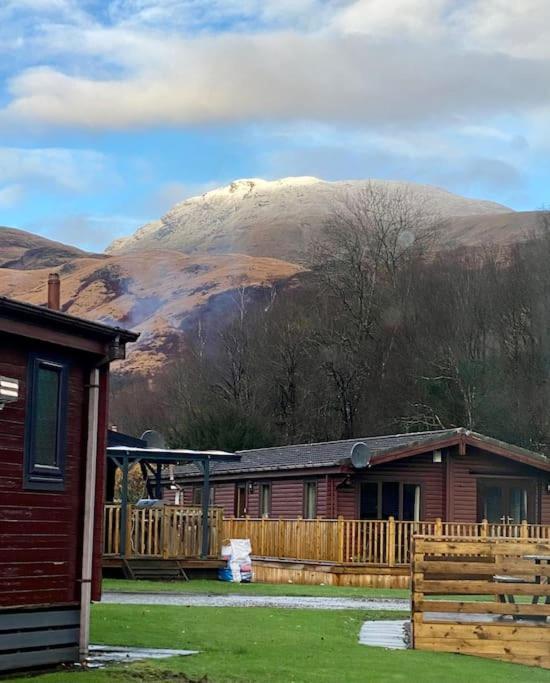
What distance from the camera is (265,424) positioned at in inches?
2638

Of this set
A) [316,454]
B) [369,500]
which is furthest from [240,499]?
[369,500]

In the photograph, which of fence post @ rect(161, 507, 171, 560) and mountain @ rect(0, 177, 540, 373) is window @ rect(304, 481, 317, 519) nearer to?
fence post @ rect(161, 507, 171, 560)

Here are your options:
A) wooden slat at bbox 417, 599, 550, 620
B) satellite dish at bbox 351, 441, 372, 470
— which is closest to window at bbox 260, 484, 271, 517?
satellite dish at bbox 351, 441, 372, 470

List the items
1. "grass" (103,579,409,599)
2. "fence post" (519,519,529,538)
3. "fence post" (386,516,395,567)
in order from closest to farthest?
"grass" (103,579,409,599) < "fence post" (386,516,395,567) < "fence post" (519,519,529,538)

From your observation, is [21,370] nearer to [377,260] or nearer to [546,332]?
[546,332]

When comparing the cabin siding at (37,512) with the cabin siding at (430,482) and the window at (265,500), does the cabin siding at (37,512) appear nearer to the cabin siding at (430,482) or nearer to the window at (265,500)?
the cabin siding at (430,482)

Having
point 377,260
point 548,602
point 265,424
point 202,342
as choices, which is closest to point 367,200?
point 377,260

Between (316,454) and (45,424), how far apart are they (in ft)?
79.5

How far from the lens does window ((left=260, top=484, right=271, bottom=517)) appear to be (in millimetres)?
37500

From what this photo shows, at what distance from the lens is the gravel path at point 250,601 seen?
70.2 ft

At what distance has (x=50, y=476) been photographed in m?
12.6

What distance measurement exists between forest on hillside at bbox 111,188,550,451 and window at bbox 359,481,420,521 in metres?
22.1

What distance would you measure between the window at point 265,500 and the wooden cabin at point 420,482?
0.23 meters

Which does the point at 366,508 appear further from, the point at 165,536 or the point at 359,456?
the point at 165,536
